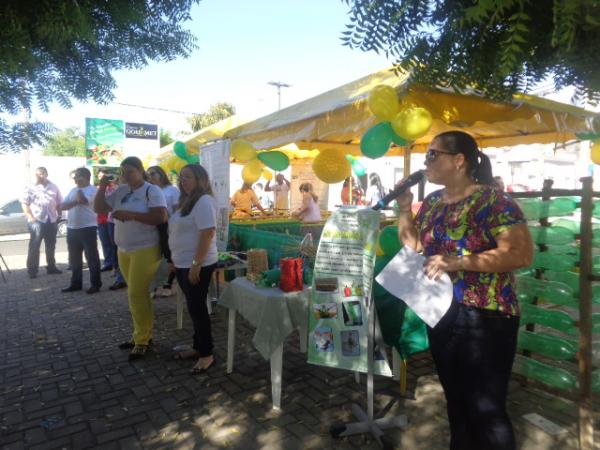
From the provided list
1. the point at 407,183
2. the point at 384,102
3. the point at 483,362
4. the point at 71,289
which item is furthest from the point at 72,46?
the point at 71,289

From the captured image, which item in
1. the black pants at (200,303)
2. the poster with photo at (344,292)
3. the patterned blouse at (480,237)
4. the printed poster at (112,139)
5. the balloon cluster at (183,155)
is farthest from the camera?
the printed poster at (112,139)

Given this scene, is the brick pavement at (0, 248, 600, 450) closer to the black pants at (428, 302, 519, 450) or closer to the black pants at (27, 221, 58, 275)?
the black pants at (428, 302, 519, 450)

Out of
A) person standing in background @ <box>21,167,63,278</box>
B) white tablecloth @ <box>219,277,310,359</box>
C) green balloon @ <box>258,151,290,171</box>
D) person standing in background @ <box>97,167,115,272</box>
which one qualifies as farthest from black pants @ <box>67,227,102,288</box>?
white tablecloth @ <box>219,277,310,359</box>

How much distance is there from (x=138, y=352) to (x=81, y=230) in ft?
12.1

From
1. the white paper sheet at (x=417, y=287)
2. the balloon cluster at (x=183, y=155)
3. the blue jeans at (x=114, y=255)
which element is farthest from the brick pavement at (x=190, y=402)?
the balloon cluster at (x=183, y=155)

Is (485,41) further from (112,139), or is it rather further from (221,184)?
(112,139)

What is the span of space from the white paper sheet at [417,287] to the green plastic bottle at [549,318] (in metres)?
1.67

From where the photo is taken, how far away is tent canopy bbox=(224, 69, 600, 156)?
4.11m

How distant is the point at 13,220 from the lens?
694 inches

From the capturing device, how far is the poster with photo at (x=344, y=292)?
3.04m

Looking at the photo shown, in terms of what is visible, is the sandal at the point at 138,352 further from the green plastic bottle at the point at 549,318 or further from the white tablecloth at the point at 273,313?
the green plastic bottle at the point at 549,318

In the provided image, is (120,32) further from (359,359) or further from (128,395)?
(128,395)

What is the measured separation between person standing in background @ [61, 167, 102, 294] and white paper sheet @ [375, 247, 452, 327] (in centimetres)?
630

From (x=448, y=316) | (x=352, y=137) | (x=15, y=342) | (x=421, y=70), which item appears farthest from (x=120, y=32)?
(x=352, y=137)
